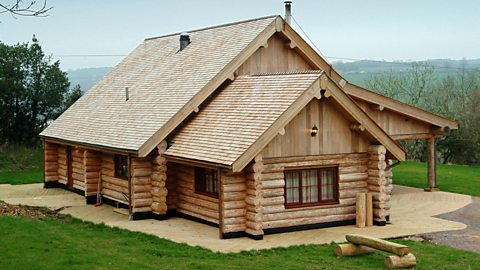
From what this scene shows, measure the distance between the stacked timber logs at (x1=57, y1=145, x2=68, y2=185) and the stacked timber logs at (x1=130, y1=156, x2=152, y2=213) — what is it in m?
8.01

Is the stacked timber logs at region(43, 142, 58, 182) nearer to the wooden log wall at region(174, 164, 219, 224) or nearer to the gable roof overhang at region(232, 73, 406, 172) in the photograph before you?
the wooden log wall at region(174, 164, 219, 224)

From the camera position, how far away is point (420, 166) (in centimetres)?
3666

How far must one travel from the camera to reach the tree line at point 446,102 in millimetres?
40844

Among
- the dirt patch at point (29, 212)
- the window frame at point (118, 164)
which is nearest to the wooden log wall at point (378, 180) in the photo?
the window frame at point (118, 164)

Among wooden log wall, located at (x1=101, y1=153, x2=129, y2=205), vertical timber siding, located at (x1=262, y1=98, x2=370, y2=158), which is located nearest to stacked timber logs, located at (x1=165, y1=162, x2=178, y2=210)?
wooden log wall, located at (x1=101, y1=153, x2=129, y2=205)

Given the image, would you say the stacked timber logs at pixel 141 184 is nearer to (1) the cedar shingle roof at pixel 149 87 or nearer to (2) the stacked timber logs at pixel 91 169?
(1) the cedar shingle roof at pixel 149 87

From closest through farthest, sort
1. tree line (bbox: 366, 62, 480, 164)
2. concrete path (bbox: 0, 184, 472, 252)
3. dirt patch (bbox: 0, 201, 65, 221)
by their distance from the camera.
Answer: concrete path (bbox: 0, 184, 472, 252) → dirt patch (bbox: 0, 201, 65, 221) → tree line (bbox: 366, 62, 480, 164)

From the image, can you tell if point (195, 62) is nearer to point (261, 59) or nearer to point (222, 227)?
point (261, 59)

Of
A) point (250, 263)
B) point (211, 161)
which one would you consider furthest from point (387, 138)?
point (250, 263)

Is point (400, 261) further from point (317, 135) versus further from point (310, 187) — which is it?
point (317, 135)

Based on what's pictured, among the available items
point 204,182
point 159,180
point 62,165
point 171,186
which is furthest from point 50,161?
point 204,182

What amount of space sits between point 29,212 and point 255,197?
7.53 meters

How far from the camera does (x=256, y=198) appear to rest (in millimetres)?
18047

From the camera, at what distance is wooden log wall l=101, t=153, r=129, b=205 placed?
23188mm
